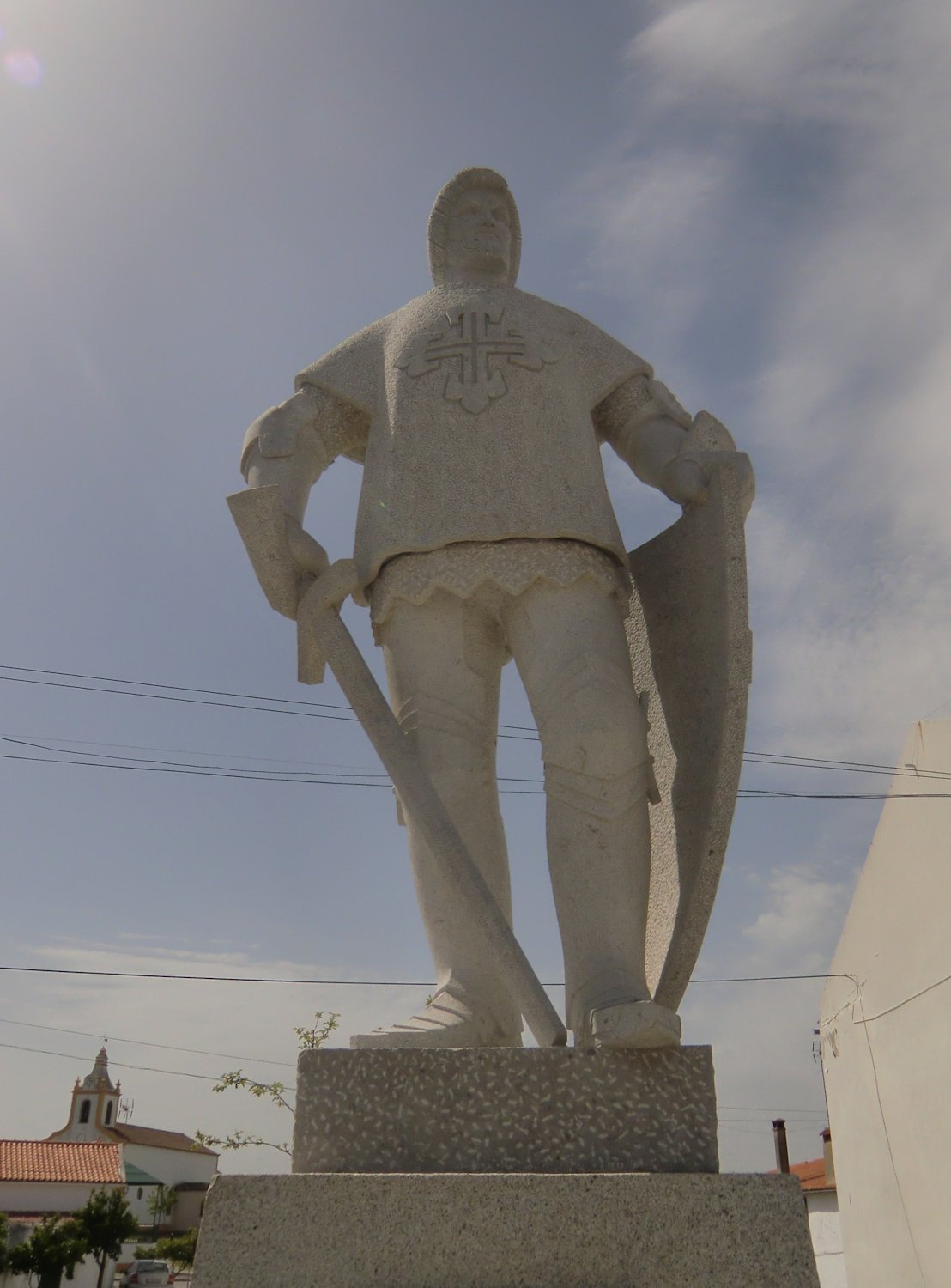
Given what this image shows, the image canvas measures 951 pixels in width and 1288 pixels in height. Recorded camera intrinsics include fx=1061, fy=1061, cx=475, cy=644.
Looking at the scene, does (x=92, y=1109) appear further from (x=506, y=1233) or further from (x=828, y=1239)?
(x=506, y=1233)

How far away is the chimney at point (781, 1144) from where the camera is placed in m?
20.2

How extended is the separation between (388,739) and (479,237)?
1.86 metres

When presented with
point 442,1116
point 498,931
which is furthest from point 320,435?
point 442,1116

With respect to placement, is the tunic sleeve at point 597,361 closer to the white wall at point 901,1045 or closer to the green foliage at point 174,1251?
the white wall at point 901,1045

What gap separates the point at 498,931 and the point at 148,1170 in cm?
7473

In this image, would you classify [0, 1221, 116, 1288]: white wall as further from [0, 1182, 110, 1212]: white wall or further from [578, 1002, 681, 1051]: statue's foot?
[578, 1002, 681, 1051]: statue's foot

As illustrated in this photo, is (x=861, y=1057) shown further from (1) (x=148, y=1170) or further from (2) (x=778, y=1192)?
(1) (x=148, y=1170)

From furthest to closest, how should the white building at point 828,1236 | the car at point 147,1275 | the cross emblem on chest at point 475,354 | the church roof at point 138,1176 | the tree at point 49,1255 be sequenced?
the church roof at point 138,1176, the car at point 147,1275, the tree at point 49,1255, the white building at point 828,1236, the cross emblem on chest at point 475,354

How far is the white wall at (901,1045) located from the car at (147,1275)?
40.2 m

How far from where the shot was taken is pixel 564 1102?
7.07 feet

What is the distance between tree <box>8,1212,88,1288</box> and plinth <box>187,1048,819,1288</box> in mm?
40264

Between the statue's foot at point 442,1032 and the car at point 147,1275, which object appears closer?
the statue's foot at point 442,1032

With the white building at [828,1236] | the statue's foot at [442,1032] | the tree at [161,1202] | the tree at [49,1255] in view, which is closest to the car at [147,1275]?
the tree at [49,1255]

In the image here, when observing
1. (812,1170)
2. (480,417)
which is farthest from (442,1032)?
(812,1170)
